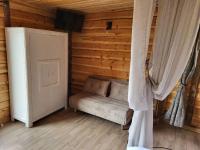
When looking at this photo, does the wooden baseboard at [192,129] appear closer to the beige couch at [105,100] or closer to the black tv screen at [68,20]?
the beige couch at [105,100]

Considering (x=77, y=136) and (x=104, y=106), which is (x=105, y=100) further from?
(x=77, y=136)

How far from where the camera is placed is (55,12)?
3396 millimetres

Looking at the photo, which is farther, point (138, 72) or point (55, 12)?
point (55, 12)

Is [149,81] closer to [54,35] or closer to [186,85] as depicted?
[186,85]

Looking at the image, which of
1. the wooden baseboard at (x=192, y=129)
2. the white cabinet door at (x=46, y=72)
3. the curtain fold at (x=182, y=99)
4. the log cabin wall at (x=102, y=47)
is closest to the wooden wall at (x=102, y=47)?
the log cabin wall at (x=102, y=47)

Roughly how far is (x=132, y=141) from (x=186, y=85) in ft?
4.42

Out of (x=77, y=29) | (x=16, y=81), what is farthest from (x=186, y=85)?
(x=16, y=81)

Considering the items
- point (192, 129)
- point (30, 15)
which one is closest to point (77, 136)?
point (192, 129)

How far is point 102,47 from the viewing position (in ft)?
11.1

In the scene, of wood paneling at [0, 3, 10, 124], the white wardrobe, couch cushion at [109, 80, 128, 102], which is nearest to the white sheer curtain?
couch cushion at [109, 80, 128, 102]

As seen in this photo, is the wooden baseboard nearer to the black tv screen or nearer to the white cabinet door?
the white cabinet door

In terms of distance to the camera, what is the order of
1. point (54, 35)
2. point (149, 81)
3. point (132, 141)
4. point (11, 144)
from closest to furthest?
point (149, 81)
point (132, 141)
point (11, 144)
point (54, 35)

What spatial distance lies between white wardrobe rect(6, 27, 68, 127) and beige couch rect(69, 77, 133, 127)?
0.58 m

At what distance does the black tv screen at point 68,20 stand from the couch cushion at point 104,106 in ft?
4.60
